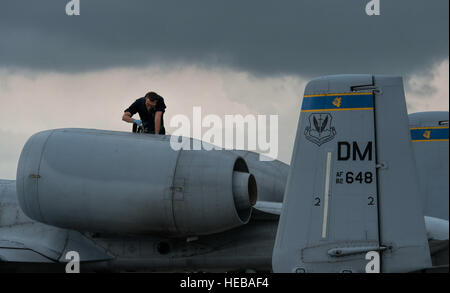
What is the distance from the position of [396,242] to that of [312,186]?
96 centimetres

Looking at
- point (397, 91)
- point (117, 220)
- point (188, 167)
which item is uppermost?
point (397, 91)

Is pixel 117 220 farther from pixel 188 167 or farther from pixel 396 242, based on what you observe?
pixel 396 242

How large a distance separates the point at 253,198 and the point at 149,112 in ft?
6.68

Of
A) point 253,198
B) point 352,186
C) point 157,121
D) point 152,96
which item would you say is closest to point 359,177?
point 352,186

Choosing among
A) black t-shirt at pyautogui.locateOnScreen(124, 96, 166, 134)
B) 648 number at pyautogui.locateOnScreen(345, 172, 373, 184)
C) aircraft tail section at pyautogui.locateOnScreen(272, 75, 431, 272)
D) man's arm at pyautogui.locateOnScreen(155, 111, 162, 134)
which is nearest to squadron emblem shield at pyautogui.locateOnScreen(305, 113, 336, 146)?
aircraft tail section at pyautogui.locateOnScreen(272, 75, 431, 272)

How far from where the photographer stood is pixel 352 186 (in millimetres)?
6797

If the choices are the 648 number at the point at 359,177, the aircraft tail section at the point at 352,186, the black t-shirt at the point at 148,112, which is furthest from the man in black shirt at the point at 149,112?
the 648 number at the point at 359,177

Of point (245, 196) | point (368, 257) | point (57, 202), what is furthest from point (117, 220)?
point (368, 257)

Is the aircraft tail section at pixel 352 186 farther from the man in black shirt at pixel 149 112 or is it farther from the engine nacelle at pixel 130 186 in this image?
the man in black shirt at pixel 149 112

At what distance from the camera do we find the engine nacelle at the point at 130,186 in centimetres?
905

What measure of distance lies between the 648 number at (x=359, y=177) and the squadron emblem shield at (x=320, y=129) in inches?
16.2

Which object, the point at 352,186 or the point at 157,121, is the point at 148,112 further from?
the point at 352,186
